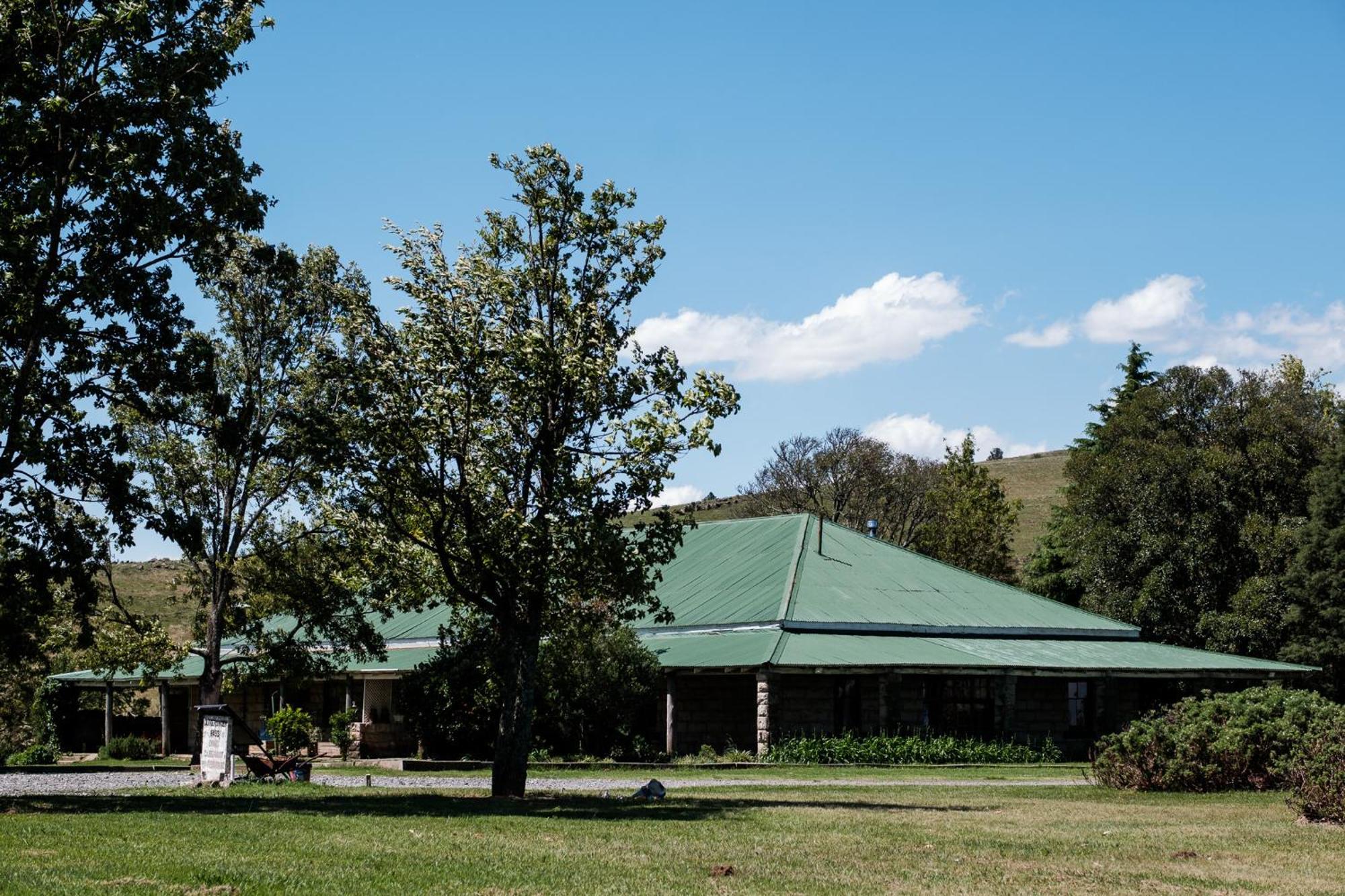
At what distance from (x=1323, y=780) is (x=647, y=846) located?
339 inches

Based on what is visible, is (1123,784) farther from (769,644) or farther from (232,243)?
(232,243)

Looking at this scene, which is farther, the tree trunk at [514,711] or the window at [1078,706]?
the window at [1078,706]

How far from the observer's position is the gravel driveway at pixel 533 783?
2511 centimetres

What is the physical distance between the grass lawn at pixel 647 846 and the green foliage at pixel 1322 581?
30832 mm

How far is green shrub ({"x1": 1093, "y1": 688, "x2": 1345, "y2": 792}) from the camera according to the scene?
23.0m

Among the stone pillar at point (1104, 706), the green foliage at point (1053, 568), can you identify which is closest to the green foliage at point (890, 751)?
the stone pillar at point (1104, 706)

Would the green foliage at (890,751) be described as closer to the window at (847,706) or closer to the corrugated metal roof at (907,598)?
the window at (847,706)

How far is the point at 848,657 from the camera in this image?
34125 mm

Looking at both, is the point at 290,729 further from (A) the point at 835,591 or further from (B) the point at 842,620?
(A) the point at 835,591

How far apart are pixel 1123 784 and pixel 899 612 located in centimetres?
1548

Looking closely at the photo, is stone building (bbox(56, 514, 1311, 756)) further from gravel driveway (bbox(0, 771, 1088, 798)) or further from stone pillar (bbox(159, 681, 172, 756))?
gravel driveway (bbox(0, 771, 1088, 798))

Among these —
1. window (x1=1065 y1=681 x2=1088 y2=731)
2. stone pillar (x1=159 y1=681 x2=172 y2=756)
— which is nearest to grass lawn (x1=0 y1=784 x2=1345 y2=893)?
window (x1=1065 y1=681 x2=1088 y2=731)

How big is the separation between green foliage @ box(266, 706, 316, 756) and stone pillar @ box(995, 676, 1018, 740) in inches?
686

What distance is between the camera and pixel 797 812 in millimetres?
18766
